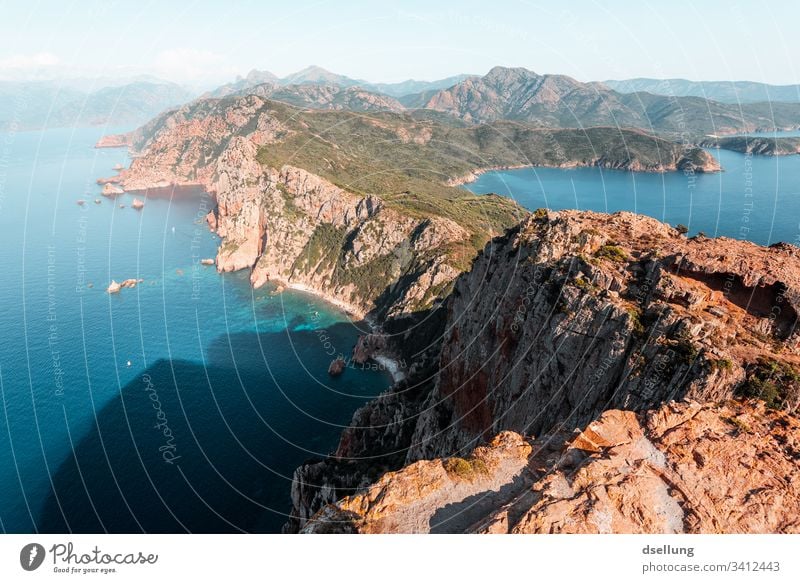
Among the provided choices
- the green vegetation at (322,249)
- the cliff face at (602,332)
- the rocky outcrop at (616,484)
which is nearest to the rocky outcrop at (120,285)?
the green vegetation at (322,249)

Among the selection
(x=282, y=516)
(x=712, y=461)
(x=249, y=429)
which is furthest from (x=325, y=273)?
(x=712, y=461)

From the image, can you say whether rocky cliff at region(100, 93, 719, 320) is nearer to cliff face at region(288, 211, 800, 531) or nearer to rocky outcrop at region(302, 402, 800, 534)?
cliff face at region(288, 211, 800, 531)

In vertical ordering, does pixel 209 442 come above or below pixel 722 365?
below

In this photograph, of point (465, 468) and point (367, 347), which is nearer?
point (465, 468)

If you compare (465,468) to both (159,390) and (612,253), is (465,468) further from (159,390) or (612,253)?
(159,390)

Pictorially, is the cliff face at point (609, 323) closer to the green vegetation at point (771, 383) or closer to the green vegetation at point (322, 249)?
the green vegetation at point (771, 383)

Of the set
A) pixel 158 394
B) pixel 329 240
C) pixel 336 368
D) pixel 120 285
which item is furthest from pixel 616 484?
pixel 120 285
